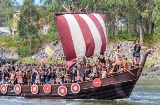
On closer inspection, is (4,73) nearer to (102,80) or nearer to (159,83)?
(102,80)

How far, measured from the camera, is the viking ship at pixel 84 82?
99.5ft

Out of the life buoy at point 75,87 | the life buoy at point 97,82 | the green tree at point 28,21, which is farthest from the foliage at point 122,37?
the life buoy at point 97,82

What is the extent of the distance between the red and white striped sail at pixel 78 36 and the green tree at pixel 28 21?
157ft

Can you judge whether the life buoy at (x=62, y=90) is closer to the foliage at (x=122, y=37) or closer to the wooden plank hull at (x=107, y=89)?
the wooden plank hull at (x=107, y=89)

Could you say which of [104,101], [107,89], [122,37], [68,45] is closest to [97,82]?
[107,89]

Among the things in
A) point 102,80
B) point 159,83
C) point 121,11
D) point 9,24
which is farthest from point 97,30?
point 9,24

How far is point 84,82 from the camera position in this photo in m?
30.8

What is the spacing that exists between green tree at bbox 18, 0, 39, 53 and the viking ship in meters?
47.4

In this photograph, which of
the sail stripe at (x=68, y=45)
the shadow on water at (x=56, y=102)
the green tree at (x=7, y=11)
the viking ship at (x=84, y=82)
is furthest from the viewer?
the green tree at (x=7, y=11)

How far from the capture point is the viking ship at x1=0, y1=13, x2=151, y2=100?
3031 cm

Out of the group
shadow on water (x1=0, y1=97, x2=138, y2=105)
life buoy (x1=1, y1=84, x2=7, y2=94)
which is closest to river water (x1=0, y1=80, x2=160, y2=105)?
shadow on water (x1=0, y1=97, x2=138, y2=105)

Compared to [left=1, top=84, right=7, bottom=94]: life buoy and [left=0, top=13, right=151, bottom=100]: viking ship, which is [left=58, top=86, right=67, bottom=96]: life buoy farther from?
[left=1, top=84, right=7, bottom=94]: life buoy

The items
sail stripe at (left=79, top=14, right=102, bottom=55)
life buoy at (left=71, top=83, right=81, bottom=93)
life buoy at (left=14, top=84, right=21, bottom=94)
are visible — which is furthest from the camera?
life buoy at (left=14, top=84, right=21, bottom=94)

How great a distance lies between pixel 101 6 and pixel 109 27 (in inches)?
211
